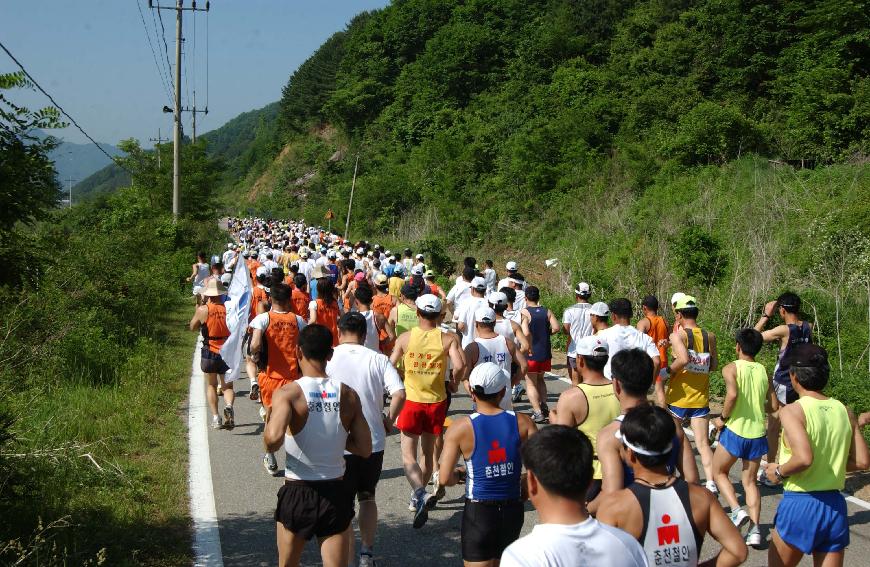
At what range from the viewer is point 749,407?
22.0 feet

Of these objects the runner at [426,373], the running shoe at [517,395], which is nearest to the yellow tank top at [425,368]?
the runner at [426,373]

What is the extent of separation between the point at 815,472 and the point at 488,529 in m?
1.97

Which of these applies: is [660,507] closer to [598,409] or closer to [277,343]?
[598,409]

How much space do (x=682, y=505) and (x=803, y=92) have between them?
27.9 m

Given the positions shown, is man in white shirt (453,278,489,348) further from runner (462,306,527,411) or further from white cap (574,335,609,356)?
white cap (574,335,609,356)

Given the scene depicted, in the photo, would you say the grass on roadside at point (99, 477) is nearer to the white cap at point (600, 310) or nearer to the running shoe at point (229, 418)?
the running shoe at point (229, 418)

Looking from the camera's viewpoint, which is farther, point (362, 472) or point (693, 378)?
point (693, 378)

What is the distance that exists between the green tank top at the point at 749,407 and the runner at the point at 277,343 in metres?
4.02

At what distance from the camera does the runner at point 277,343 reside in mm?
7723

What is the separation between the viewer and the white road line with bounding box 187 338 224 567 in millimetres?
5938

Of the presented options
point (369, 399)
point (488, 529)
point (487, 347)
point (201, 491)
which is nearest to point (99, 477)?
point (201, 491)

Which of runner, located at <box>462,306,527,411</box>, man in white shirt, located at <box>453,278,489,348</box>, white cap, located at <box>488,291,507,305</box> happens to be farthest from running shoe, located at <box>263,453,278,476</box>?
white cap, located at <box>488,291,507,305</box>

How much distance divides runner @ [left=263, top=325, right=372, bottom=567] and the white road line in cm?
155

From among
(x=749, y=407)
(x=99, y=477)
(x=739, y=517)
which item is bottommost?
(x=739, y=517)
